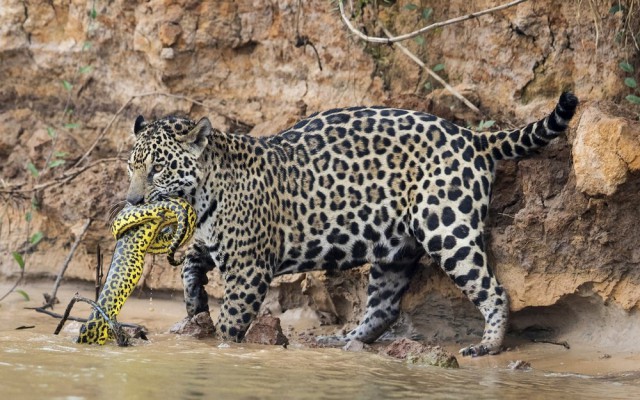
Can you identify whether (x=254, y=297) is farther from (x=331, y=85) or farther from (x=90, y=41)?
(x=90, y=41)

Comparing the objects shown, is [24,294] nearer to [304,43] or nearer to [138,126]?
[138,126]

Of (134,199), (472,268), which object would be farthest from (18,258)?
(472,268)

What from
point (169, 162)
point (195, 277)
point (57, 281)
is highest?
point (169, 162)

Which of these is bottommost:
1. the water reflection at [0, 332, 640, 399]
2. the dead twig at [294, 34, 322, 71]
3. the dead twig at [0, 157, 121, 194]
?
the water reflection at [0, 332, 640, 399]

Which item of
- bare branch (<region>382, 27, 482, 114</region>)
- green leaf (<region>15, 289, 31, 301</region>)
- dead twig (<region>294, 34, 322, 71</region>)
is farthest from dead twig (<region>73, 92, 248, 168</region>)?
bare branch (<region>382, 27, 482, 114</region>)

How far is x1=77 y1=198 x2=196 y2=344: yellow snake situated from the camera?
8734 millimetres

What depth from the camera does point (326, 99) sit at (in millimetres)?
11938

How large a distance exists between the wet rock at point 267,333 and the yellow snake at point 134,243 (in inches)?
33.9

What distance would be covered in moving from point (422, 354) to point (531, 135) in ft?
7.27

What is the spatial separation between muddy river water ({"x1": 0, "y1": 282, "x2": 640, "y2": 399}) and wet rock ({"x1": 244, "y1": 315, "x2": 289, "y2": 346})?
0.18 metres

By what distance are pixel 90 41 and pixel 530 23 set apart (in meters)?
5.07

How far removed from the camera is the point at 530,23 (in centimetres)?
1082

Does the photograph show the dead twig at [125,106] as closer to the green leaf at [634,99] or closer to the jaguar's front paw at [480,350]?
the jaguar's front paw at [480,350]

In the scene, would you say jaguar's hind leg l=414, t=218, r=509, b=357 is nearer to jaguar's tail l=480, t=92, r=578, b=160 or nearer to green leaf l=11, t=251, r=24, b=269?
jaguar's tail l=480, t=92, r=578, b=160
